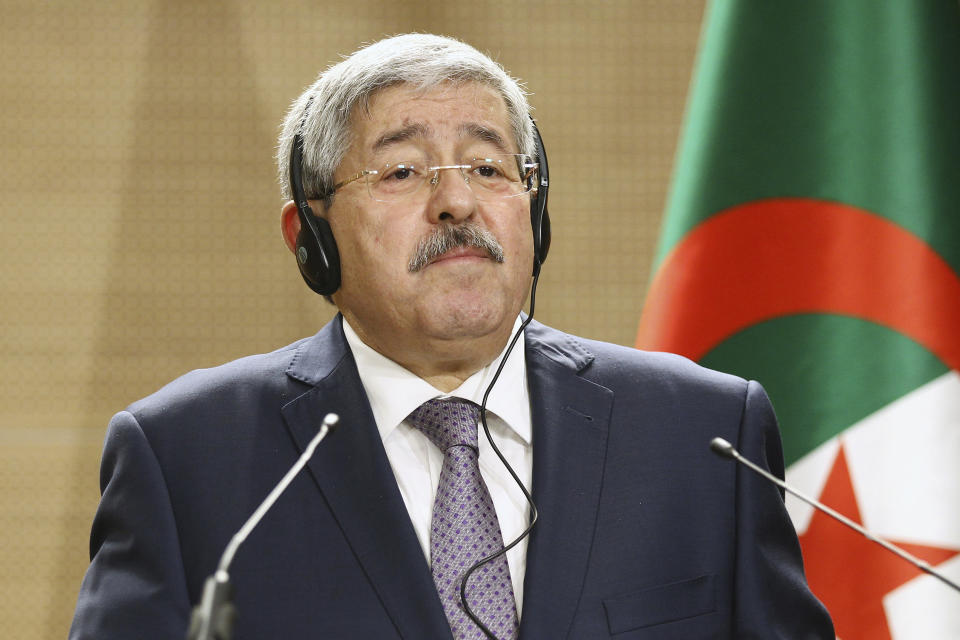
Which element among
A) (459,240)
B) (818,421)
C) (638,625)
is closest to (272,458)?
(459,240)

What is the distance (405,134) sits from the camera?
4.45 feet

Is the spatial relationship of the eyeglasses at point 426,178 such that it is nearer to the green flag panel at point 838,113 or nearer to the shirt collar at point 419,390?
the shirt collar at point 419,390

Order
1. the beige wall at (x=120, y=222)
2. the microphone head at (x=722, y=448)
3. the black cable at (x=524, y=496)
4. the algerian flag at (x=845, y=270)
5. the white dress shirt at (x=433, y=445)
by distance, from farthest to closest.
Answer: the beige wall at (x=120, y=222)
the algerian flag at (x=845, y=270)
the white dress shirt at (x=433, y=445)
the black cable at (x=524, y=496)
the microphone head at (x=722, y=448)

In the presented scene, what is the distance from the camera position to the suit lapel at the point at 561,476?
3.98 ft

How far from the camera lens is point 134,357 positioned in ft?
7.09

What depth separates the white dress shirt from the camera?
4.25 ft

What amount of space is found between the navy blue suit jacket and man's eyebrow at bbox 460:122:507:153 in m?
0.32

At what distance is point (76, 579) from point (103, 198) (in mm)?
761

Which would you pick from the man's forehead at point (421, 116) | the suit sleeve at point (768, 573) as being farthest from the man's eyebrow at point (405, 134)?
the suit sleeve at point (768, 573)

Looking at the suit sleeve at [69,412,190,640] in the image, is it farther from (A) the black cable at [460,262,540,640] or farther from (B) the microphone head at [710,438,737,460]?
(B) the microphone head at [710,438,737,460]

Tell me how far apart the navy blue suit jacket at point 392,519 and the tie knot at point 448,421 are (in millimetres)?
70

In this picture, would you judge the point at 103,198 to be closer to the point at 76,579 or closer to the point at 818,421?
the point at 76,579

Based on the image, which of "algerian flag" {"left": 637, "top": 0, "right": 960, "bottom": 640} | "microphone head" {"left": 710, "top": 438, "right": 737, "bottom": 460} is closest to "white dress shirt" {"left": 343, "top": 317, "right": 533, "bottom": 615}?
"microphone head" {"left": 710, "top": 438, "right": 737, "bottom": 460}

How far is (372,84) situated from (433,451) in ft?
1.56
